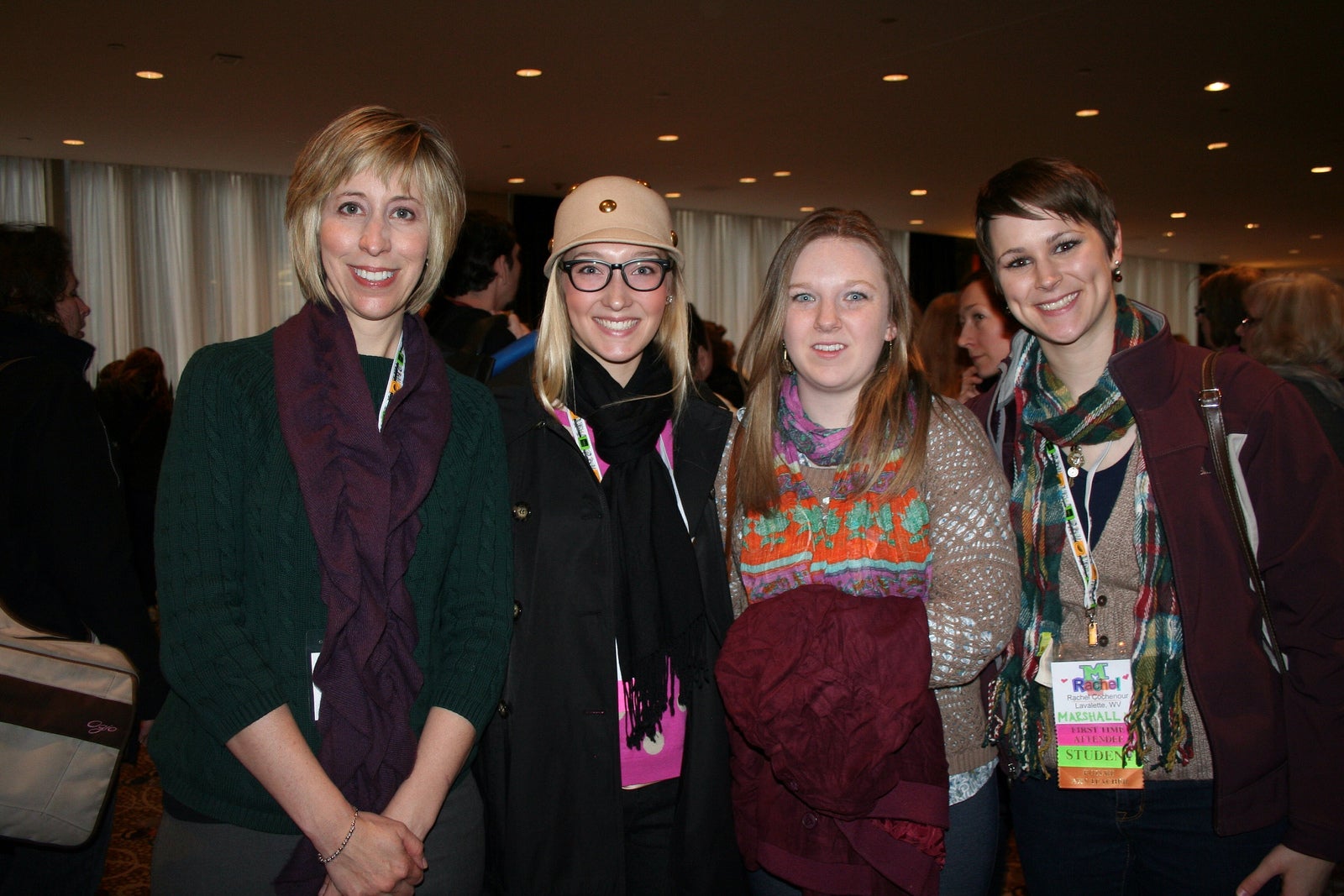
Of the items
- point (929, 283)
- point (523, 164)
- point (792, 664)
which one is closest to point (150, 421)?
point (523, 164)

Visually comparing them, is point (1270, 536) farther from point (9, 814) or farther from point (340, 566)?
point (9, 814)

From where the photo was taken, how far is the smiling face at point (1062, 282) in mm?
1921

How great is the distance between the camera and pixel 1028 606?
6.41 feet

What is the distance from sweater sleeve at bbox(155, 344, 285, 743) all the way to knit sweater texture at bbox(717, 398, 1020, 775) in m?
1.07

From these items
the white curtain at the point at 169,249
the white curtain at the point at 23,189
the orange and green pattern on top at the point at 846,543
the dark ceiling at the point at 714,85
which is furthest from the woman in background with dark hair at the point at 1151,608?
the white curtain at the point at 23,189

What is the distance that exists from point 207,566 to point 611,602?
2.55 feet

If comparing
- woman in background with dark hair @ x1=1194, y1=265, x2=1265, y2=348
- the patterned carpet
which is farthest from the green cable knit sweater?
woman in background with dark hair @ x1=1194, y1=265, x2=1265, y2=348

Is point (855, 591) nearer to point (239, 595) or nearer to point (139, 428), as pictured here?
point (239, 595)

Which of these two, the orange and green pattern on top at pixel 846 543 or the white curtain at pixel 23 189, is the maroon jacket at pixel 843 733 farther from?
the white curtain at pixel 23 189

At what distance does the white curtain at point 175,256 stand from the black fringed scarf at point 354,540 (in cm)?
1133

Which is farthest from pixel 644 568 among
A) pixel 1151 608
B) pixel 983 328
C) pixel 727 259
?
pixel 727 259

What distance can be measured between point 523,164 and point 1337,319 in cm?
959

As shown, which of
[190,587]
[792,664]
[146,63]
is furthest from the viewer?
[146,63]

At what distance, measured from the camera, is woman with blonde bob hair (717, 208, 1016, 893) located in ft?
5.37
